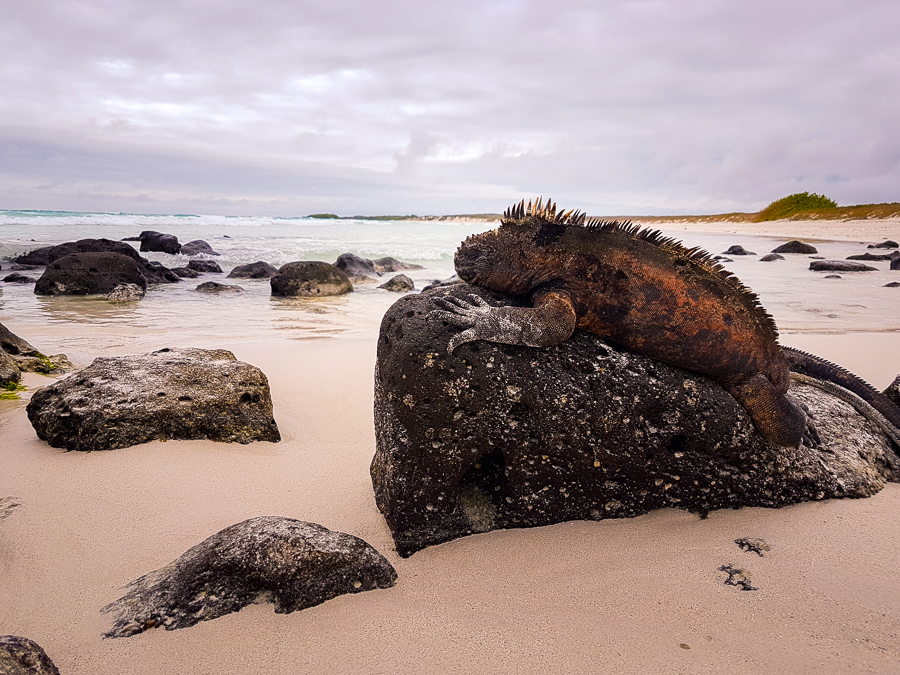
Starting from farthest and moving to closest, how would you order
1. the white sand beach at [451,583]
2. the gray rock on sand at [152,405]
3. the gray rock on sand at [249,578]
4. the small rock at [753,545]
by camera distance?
the gray rock on sand at [152,405] → the small rock at [753,545] → the gray rock on sand at [249,578] → the white sand beach at [451,583]

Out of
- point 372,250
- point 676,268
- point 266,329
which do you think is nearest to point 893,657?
point 676,268

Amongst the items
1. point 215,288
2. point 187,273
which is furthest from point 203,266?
point 215,288

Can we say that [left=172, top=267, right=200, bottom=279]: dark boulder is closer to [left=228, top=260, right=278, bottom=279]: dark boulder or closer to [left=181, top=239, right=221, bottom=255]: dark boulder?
[left=228, top=260, right=278, bottom=279]: dark boulder

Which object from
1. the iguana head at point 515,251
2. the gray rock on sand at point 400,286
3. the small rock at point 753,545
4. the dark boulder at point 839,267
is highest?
the iguana head at point 515,251

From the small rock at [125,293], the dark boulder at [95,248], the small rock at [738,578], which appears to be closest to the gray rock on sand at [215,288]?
the small rock at [125,293]

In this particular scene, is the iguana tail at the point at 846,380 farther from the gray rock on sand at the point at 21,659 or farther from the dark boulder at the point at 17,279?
the dark boulder at the point at 17,279

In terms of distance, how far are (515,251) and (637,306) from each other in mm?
793

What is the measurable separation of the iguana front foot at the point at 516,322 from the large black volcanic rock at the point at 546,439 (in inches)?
2.7

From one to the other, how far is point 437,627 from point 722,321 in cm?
229

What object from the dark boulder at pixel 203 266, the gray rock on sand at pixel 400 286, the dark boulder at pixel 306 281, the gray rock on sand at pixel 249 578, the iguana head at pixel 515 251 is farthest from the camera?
the dark boulder at pixel 203 266

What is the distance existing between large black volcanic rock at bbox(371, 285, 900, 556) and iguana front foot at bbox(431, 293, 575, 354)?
69 millimetres

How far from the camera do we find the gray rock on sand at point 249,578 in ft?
7.61

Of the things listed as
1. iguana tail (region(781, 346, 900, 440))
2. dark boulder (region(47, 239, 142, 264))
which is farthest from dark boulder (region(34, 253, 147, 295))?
iguana tail (region(781, 346, 900, 440))

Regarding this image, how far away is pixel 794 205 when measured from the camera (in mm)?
58250
